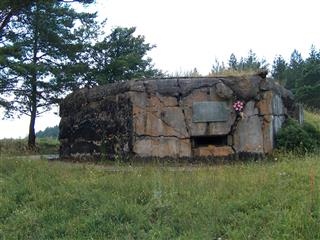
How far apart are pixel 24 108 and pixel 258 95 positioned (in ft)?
46.4

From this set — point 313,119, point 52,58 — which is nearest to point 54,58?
point 52,58

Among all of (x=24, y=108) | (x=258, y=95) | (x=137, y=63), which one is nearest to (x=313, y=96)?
(x=137, y=63)

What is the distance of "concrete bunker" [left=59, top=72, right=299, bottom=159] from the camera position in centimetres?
882

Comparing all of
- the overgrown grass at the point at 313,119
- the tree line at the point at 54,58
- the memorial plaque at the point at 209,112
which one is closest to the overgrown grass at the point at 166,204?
the memorial plaque at the point at 209,112

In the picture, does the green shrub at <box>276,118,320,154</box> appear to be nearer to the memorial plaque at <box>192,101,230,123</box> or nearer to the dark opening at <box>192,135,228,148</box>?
the dark opening at <box>192,135,228,148</box>

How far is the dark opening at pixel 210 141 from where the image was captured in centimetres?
906

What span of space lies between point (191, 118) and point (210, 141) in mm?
750

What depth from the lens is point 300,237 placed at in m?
4.25

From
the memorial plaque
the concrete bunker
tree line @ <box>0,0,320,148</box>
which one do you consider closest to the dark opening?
the concrete bunker

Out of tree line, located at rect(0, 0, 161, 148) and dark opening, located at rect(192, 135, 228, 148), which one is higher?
tree line, located at rect(0, 0, 161, 148)

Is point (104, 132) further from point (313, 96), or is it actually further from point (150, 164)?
point (313, 96)

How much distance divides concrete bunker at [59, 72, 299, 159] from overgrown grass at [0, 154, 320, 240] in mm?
1920

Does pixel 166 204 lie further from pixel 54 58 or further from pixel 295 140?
pixel 54 58

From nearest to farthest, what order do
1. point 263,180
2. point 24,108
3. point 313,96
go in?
1. point 263,180
2. point 24,108
3. point 313,96
